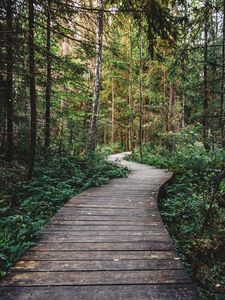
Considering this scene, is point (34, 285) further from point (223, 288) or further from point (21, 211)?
point (21, 211)

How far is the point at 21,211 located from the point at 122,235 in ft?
9.69

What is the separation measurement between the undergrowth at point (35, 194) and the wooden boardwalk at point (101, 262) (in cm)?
28

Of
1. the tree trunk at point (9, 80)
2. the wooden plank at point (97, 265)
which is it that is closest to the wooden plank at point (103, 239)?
the wooden plank at point (97, 265)

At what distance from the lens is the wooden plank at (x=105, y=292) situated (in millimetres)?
2762

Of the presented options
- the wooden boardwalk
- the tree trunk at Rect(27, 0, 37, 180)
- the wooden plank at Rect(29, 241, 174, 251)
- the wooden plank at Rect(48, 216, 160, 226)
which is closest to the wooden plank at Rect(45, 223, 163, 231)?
the wooden boardwalk

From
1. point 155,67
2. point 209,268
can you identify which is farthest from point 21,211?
point 155,67

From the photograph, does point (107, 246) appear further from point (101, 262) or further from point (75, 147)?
point (75, 147)

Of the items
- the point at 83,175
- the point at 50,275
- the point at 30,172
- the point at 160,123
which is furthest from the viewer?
the point at 160,123

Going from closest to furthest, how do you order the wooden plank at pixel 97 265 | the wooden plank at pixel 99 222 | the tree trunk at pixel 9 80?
the wooden plank at pixel 97 265, the wooden plank at pixel 99 222, the tree trunk at pixel 9 80

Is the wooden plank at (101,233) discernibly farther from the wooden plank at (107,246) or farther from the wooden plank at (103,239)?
the wooden plank at (107,246)

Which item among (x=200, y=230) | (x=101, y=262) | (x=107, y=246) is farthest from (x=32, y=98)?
(x=101, y=262)

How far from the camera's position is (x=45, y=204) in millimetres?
6641

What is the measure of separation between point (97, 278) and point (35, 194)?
4.98m

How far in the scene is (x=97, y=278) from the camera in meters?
3.13
